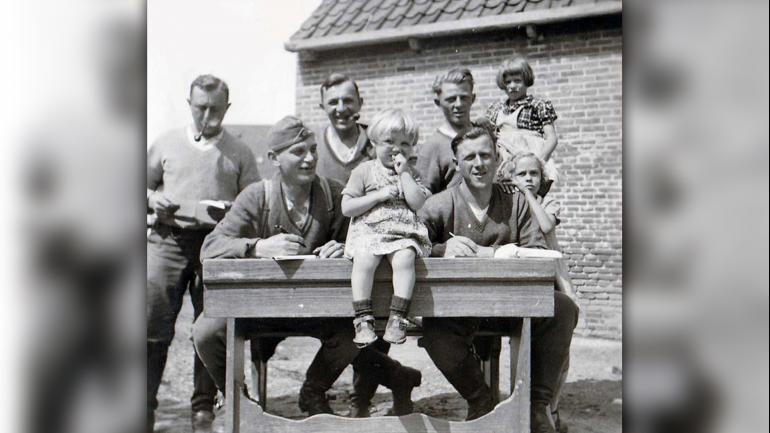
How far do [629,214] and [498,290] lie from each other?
2.21 ft

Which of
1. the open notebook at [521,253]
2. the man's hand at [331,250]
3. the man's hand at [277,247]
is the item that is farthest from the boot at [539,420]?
the man's hand at [277,247]

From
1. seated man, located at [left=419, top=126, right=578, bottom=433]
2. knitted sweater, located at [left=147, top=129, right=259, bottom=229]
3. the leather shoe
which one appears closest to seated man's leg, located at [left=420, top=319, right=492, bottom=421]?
seated man, located at [left=419, top=126, right=578, bottom=433]

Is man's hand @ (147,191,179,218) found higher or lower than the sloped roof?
lower

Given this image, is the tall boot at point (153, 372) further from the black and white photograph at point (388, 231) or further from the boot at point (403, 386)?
the boot at point (403, 386)

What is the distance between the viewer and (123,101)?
11.3 feet

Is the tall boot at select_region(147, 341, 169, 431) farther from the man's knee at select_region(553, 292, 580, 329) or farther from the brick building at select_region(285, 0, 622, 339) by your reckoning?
the man's knee at select_region(553, 292, 580, 329)

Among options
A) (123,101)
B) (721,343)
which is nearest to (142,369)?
(123,101)

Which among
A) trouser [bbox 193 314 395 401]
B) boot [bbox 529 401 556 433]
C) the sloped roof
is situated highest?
the sloped roof

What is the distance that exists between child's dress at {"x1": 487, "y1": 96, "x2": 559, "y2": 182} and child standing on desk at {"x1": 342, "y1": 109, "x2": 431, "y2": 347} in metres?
0.68

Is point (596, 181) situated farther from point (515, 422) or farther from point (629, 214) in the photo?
point (515, 422)

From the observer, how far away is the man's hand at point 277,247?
10.3 ft

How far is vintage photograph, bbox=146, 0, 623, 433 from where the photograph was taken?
2.98m

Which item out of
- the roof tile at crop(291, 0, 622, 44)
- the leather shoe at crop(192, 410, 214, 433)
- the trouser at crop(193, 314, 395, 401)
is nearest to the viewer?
the trouser at crop(193, 314, 395, 401)

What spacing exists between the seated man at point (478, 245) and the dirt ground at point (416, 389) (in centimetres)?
18
